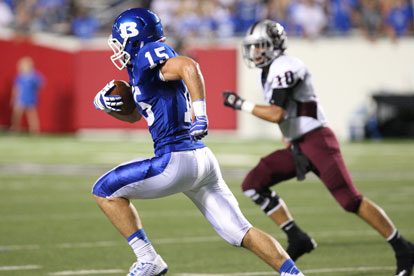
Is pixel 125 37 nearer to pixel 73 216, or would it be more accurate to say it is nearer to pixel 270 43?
pixel 270 43

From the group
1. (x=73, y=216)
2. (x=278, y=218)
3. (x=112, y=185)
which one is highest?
(x=112, y=185)

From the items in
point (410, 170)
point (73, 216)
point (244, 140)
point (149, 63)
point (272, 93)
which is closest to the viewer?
point (149, 63)

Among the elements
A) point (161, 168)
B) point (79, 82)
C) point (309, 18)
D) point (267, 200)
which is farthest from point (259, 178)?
point (79, 82)

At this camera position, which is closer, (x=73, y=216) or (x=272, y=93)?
(x=272, y=93)

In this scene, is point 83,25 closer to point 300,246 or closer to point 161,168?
point 300,246

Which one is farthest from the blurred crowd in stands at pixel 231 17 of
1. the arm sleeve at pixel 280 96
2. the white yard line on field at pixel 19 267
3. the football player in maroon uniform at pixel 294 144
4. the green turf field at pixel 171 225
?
the white yard line on field at pixel 19 267

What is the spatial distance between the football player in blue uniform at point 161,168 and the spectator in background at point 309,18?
54.9 ft

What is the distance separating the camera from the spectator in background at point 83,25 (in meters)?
21.8

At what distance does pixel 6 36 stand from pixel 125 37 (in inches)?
655

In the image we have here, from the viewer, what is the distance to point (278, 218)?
18.1 ft

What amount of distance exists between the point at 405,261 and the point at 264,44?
1.73 m

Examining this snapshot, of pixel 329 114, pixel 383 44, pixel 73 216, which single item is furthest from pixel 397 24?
pixel 73 216

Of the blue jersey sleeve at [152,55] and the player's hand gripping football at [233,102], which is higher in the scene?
the blue jersey sleeve at [152,55]

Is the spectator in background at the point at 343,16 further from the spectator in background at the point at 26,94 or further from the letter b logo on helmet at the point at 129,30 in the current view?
the letter b logo on helmet at the point at 129,30
